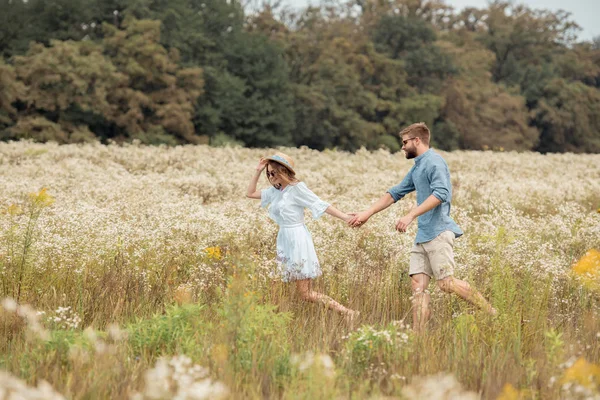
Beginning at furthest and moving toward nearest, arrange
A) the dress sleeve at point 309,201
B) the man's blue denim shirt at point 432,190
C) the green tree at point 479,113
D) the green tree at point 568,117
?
the green tree at point 568,117 → the green tree at point 479,113 → the dress sleeve at point 309,201 → the man's blue denim shirt at point 432,190

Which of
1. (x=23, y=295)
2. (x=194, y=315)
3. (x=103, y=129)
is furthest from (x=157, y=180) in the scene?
(x=103, y=129)

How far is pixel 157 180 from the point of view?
Result: 16625 millimetres

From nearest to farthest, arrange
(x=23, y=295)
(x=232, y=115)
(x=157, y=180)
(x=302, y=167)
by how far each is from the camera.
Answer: (x=23, y=295), (x=157, y=180), (x=302, y=167), (x=232, y=115)

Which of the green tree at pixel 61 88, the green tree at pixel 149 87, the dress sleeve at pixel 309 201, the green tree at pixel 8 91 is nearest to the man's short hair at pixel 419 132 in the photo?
the dress sleeve at pixel 309 201

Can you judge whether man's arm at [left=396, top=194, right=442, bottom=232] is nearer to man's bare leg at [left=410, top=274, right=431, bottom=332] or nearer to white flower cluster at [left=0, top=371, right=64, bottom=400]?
man's bare leg at [left=410, top=274, right=431, bottom=332]

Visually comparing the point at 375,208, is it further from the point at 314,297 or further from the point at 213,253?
the point at 213,253

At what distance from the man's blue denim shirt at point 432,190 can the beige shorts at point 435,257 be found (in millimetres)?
55

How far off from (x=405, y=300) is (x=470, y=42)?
249ft

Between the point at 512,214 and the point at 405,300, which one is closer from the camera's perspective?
the point at 405,300

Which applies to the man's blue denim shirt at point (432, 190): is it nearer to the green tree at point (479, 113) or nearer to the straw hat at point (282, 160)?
the straw hat at point (282, 160)

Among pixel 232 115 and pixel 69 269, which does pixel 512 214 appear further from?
pixel 232 115

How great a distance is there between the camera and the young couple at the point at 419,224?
19.5ft

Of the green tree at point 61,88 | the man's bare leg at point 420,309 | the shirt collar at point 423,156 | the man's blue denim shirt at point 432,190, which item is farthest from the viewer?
the green tree at point 61,88

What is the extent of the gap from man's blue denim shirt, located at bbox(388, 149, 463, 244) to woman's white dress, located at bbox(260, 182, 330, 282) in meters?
0.90
